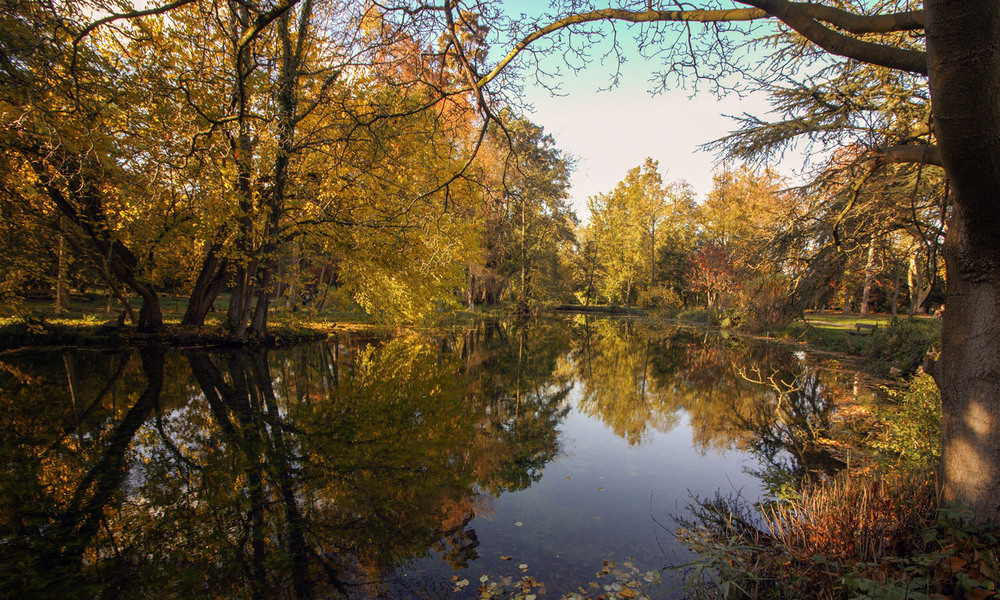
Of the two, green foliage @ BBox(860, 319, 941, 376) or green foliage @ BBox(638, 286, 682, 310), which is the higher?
green foliage @ BBox(638, 286, 682, 310)

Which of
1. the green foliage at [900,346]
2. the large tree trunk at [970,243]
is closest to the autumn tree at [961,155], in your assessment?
the large tree trunk at [970,243]

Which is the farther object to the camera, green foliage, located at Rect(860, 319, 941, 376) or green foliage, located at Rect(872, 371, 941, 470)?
green foliage, located at Rect(860, 319, 941, 376)

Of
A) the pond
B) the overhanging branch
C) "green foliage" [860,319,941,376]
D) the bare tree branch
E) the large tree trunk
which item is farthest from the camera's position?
"green foliage" [860,319,941,376]

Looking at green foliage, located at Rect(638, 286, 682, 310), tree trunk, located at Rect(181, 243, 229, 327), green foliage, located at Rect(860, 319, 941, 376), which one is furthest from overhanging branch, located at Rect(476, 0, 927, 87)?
green foliage, located at Rect(638, 286, 682, 310)

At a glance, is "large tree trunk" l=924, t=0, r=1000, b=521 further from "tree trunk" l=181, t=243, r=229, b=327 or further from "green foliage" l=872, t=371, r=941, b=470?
"tree trunk" l=181, t=243, r=229, b=327

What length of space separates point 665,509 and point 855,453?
10.5 feet

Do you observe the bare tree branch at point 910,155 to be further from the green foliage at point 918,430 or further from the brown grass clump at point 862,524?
the green foliage at point 918,430

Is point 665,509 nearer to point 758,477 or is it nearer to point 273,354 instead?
point 758,477

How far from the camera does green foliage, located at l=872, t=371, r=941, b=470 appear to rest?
446 cm

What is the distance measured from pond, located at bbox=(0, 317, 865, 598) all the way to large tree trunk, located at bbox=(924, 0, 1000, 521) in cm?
213

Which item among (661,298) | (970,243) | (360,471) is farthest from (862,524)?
(661,298)

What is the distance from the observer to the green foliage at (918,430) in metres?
4.46

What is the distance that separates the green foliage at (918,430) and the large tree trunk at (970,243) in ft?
4.11

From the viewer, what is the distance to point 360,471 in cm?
527
